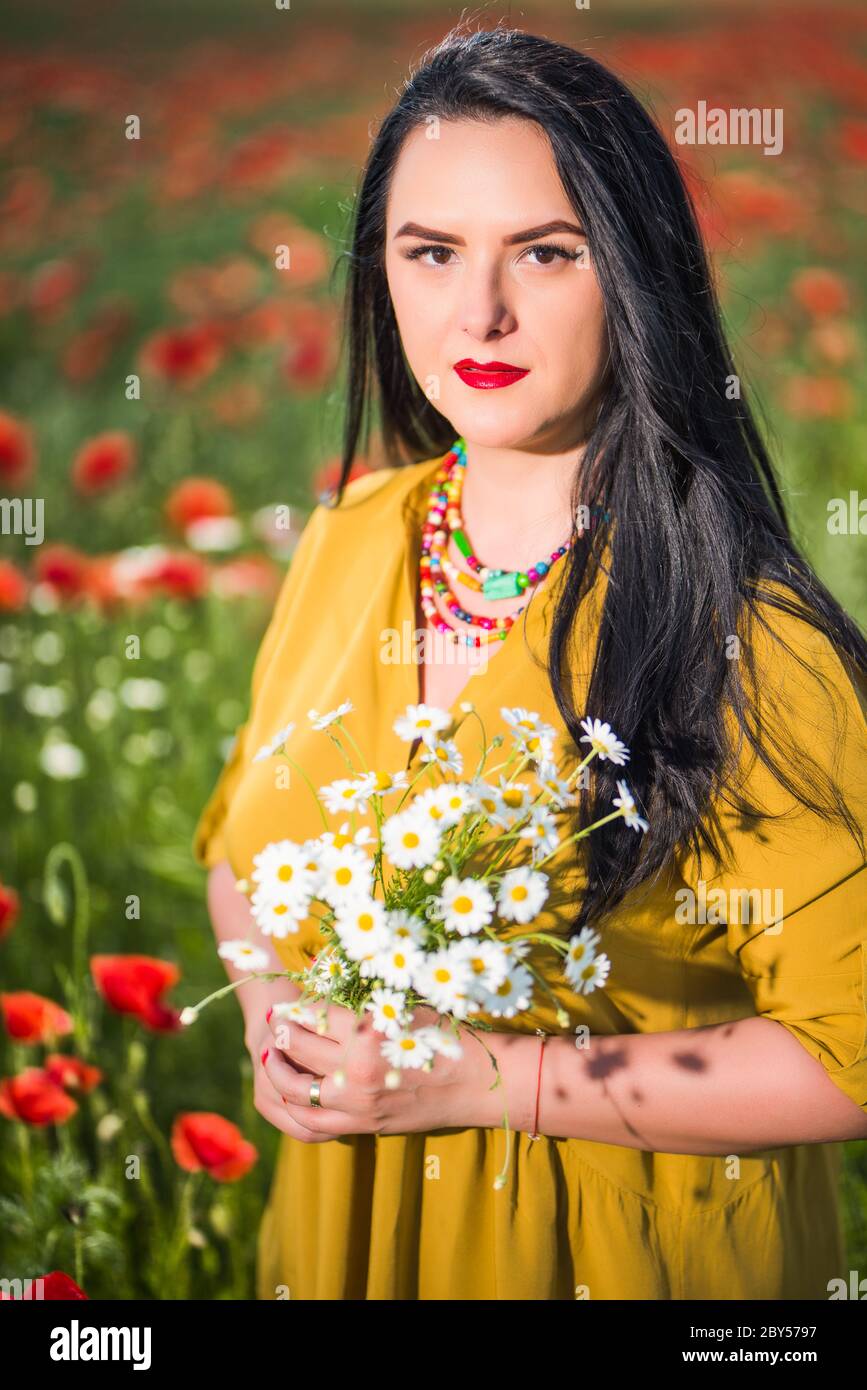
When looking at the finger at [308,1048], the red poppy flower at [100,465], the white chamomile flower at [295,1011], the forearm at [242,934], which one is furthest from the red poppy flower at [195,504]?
the white chamomile flower at [295,1011]

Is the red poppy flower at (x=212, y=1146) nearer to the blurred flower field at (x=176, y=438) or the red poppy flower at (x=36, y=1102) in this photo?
the blurred flower field at (x=176, y=438)

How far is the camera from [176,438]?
316cm

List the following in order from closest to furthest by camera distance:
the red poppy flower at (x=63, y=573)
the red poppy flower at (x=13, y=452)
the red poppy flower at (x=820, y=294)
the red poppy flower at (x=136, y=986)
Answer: the red poppy flower at (x=136, y=986) → the red poppy flower at (x=63, y=573) → the red poppy flower at (x=13, y=452) → the red poppy flower at (x=820, y=294)

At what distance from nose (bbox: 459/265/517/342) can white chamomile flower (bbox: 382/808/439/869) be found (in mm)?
382

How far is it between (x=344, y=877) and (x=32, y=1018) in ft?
2.70

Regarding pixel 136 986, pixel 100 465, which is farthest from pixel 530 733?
pixel 100 465

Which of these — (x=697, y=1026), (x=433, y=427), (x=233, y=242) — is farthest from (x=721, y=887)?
(x=233, y=242)

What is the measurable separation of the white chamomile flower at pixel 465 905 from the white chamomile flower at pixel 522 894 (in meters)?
0.01

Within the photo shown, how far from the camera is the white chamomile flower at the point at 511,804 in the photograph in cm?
81

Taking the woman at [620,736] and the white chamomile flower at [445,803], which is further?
the woman at [620,736]

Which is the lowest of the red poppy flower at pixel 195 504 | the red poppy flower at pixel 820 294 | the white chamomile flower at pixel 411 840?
the white chamomile flower at pixel 411 840

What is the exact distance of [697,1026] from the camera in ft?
3.47

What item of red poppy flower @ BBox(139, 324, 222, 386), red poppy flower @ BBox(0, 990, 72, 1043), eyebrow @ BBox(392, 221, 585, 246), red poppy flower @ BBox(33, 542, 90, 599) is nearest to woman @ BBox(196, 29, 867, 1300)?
eyebrow @ BBox(392, 221, 585, 246)

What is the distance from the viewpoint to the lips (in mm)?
996
